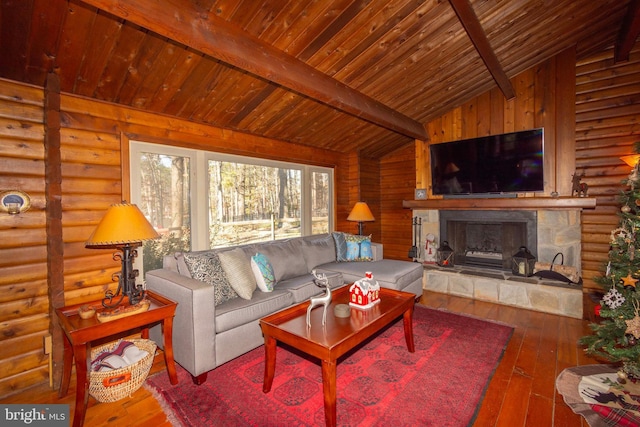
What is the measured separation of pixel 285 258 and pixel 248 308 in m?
0.92

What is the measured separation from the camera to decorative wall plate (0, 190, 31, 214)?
6.81 ft

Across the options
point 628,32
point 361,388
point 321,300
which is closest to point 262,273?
point 321,300

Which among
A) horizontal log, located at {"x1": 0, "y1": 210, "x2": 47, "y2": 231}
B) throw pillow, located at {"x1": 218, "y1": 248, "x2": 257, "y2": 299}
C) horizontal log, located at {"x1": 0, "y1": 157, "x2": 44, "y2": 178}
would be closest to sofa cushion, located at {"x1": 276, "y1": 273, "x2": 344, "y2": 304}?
throw pillow, located at {"x1": 218, "y1": 248, "x2": 257, "y2": 299}

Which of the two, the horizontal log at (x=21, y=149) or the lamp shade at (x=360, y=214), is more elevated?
the horizontal log at (x=21, y=149)

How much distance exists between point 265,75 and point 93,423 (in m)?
2.59

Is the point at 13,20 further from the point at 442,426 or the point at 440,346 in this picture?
the point at 440,346

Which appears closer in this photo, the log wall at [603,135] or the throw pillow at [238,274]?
the throw pillow at [238,274]

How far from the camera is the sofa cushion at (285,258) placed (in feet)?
10.4

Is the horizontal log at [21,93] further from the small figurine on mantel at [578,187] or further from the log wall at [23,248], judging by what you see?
the small figurine on mantel at [578,187]

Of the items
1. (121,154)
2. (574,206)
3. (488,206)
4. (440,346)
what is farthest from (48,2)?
(574,206)

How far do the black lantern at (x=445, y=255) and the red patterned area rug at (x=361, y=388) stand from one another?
5.66 ft

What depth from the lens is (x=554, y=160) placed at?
3.76 metres

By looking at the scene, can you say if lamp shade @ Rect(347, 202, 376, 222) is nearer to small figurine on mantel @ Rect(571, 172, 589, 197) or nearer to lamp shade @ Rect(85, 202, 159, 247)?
small figurine on mantel @ Rect(571, 172, 589, 197)

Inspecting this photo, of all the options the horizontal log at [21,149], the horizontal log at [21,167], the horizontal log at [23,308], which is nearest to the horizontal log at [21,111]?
the horizontal log at [21,149]
